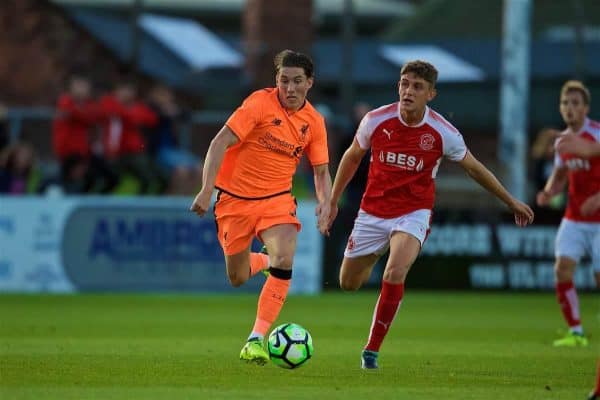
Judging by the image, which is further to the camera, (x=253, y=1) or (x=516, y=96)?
(x=253, y=1)

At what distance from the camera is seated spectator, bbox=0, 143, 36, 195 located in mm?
21656

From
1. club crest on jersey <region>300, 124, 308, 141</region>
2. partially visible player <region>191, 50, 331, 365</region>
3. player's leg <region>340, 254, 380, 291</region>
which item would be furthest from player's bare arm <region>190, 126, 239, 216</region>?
player's leg <region>340, 254, 380, 291</region>

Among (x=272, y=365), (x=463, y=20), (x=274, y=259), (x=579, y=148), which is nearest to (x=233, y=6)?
(x=463, y=20)

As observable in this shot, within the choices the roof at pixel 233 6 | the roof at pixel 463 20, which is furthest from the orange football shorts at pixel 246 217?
the roof at pixel 463 20

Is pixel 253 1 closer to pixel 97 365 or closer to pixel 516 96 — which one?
pixel 516 96

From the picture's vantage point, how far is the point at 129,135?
21594 mm

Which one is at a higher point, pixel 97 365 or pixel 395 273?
pixel 395 273

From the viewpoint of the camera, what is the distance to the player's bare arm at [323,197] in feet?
37.7

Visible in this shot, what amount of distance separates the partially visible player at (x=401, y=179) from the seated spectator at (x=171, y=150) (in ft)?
34.5

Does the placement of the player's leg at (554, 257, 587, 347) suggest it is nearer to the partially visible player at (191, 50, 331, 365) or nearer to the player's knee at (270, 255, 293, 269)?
the partially visible player at (191, 50, 331, 365)

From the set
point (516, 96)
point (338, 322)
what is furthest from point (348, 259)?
point (516, 96)

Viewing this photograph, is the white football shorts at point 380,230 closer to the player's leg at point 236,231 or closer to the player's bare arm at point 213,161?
the player's leg at point 236,231

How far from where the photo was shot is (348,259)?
11867 millimetres

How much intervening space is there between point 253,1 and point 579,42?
634 cm
